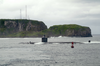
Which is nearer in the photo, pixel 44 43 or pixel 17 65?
pixel 17 65

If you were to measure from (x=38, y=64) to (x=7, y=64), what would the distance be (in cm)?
681

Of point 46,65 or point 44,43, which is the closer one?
point 46,65

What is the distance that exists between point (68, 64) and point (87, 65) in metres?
4.10

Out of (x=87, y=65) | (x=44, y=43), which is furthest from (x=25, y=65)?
(x=44, y=43)

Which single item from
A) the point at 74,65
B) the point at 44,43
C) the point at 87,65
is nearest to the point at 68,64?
the point at 74,65

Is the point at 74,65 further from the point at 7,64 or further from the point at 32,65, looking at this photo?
the point at 7,64

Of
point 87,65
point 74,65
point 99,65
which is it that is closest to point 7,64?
point 74,65

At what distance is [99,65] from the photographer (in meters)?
38.1

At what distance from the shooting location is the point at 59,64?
39.4 metres

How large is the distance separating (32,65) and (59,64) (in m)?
5.86

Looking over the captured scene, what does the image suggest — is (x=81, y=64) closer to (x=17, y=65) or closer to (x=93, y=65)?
(x=93, y=65)

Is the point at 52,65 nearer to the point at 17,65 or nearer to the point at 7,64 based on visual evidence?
the point at 17,65

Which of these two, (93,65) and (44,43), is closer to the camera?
(93,65)

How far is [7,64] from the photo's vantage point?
3972 cm
